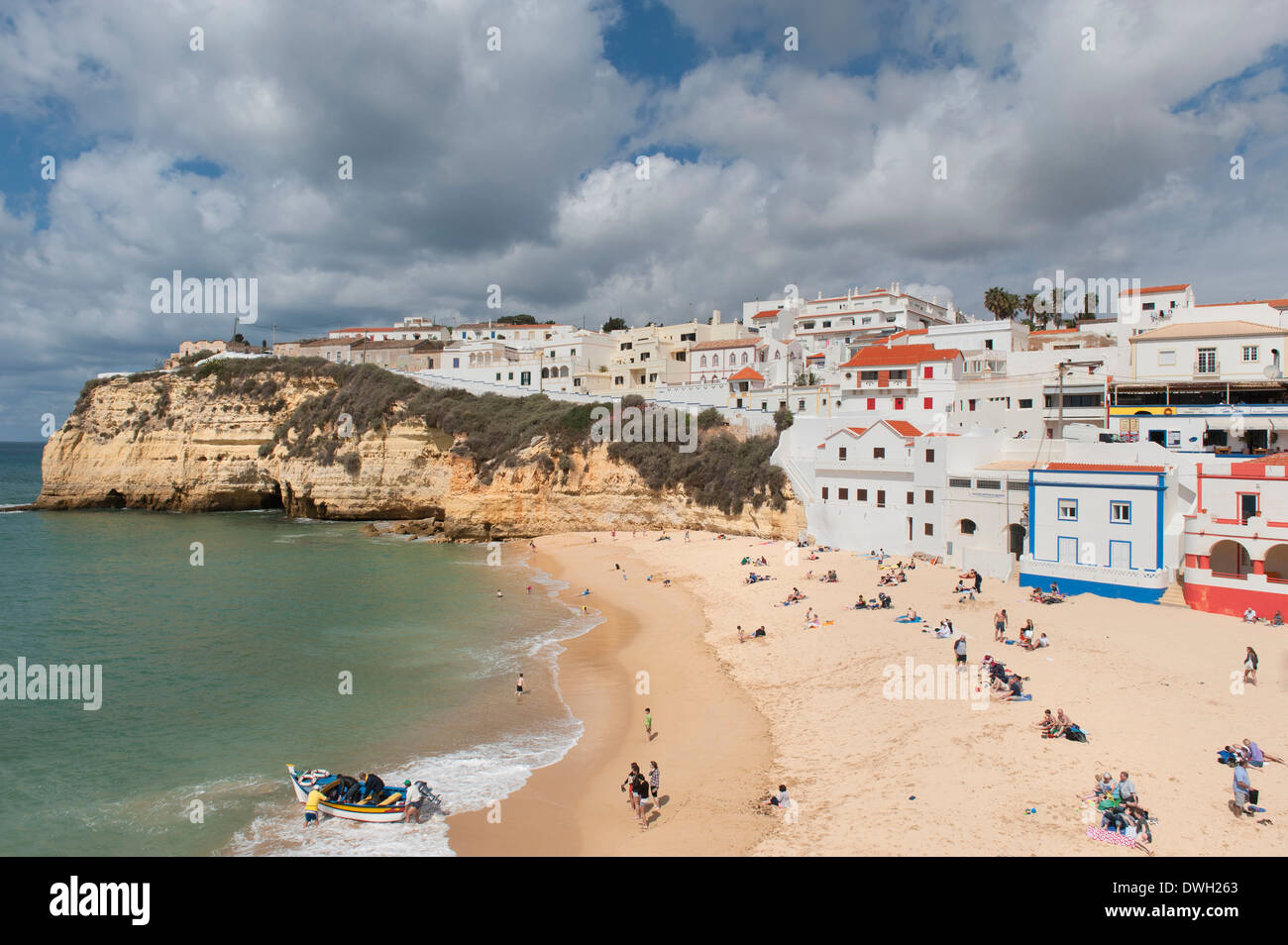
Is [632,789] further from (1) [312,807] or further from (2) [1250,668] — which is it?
(2) [1250,668]

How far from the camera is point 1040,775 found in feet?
42.0

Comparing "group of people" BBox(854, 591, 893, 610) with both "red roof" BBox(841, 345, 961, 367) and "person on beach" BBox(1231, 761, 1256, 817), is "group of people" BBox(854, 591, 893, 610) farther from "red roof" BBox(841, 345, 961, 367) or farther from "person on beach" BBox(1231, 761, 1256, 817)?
"red roof" BBox(841, 345, 961, 367)

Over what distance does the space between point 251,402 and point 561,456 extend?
33413 mm

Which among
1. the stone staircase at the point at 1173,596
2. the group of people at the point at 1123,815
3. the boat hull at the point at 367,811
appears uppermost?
the stone staircase at the point at 1173,596

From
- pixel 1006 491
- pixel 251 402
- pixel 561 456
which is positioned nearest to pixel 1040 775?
pixel 1006 491

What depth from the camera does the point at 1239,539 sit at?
21875 millimetres

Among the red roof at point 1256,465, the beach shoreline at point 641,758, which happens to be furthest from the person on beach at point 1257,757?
the red roof at point 1256,465

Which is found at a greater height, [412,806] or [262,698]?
[262,698]

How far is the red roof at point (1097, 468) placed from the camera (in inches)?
926

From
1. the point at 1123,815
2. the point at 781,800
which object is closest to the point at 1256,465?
the point at 1123,815

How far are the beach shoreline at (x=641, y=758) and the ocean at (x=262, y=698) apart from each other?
635 millimetres

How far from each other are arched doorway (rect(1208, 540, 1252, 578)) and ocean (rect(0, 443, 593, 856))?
21595 mm

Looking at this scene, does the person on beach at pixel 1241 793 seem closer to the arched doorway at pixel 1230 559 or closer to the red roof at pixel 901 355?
the arched doorway at pixel 1230 559

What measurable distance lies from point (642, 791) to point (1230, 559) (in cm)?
2214
